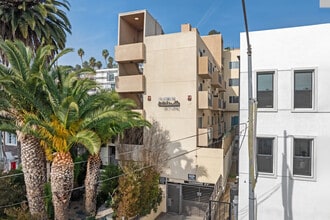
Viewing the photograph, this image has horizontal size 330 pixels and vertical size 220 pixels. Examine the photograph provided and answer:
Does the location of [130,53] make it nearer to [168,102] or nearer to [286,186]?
Answer: [168,102]

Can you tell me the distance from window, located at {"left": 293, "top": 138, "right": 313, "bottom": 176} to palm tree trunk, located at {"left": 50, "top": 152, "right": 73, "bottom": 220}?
1008cm

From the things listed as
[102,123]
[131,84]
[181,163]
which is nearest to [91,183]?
[102,123]

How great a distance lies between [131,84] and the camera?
20.2 metres

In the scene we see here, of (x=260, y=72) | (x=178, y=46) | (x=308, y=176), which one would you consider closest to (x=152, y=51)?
(x=178, y=46)

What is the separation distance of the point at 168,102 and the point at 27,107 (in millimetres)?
10370

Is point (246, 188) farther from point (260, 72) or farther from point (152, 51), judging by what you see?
point (152, 51)

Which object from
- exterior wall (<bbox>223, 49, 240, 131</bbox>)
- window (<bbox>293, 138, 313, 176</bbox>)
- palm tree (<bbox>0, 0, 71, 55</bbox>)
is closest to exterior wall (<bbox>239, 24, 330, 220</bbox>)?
window (<bbox>293, 138, 313, 176</bbox>)

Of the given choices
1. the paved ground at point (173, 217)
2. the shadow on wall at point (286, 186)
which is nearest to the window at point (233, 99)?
the paved ground at point (173, 217)

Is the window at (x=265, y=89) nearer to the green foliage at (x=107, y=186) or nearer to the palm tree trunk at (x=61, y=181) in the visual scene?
the palm tree trunk at (x=61, y=181)

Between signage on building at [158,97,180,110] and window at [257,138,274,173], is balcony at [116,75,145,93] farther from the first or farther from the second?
window at [257,138,274,173]

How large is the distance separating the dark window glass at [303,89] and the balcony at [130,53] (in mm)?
12548

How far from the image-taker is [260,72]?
1100 cm

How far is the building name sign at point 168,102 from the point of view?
1900 centimetres

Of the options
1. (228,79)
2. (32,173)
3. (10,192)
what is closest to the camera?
(32,173)
